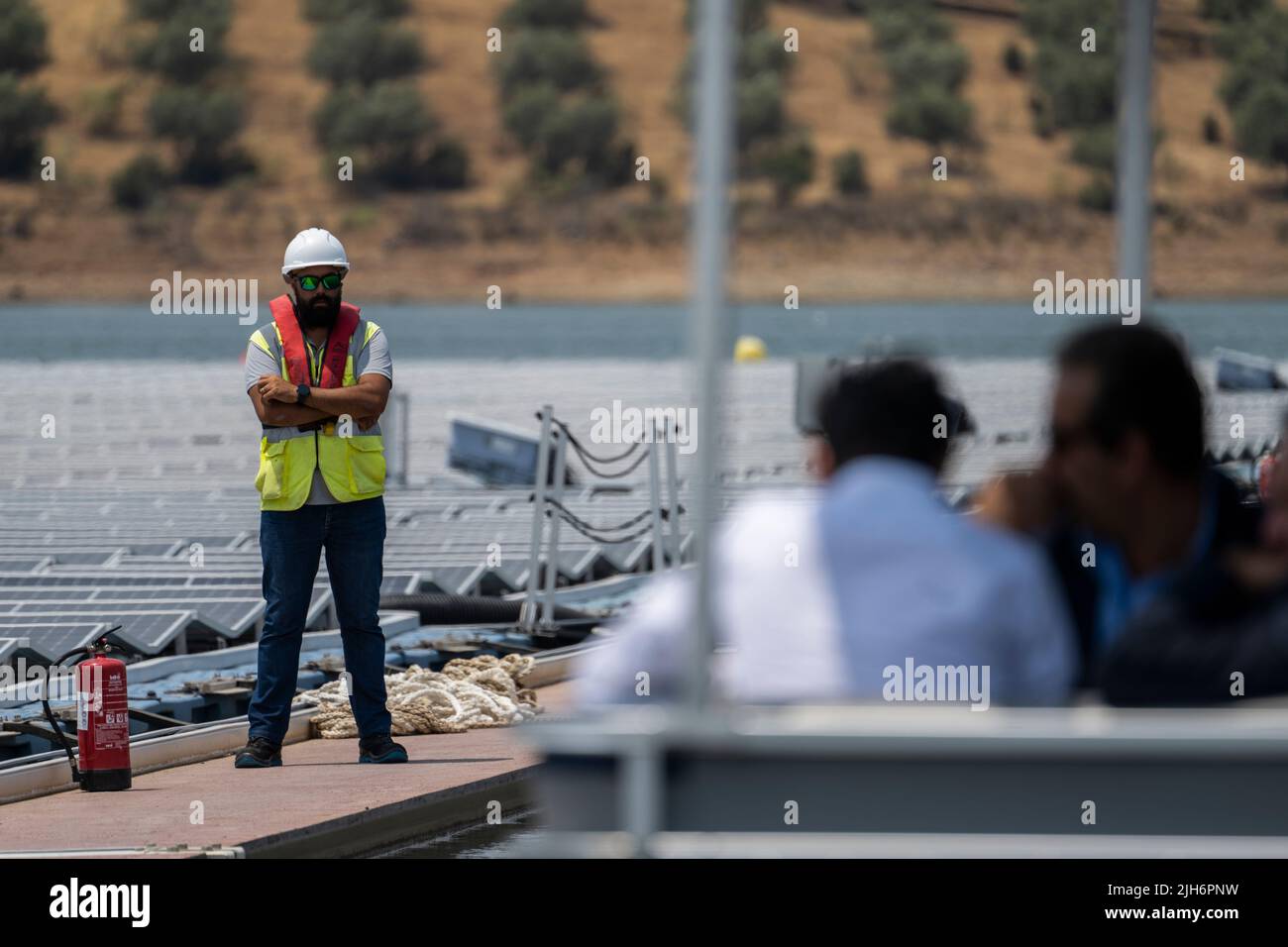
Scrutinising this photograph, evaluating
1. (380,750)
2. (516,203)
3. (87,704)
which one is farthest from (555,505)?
(516,203)

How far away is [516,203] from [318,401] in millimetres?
116390

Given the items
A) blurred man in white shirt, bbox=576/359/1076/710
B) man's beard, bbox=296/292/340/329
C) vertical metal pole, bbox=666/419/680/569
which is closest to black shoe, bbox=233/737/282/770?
man's beard, bbox=296/292/340/329

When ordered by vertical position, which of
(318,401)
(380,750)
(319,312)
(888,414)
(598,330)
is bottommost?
(380,750)

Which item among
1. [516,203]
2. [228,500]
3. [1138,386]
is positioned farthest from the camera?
[516,203]

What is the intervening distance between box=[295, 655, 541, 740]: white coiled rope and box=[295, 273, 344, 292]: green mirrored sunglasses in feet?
6.87

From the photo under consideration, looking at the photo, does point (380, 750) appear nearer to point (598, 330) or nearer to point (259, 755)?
point (259, 755)

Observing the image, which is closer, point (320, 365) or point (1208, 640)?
point (1208, 640)

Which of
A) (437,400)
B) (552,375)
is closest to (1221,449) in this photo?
(437,400)

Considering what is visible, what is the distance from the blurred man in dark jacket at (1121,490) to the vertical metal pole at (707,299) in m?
0.60

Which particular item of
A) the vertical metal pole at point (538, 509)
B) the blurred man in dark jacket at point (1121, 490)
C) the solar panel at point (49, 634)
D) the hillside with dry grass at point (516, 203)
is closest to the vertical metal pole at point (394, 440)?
the vertical metal pole at point (538, 509)

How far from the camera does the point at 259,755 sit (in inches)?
332

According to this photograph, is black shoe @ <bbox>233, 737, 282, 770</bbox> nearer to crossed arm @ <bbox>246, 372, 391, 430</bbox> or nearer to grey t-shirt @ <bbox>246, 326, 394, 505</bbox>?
grey t-shirt @ <bbox>246, 326, 394, 505</bbox>

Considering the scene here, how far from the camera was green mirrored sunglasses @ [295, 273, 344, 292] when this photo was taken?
7.79 metres

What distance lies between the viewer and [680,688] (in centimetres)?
369
